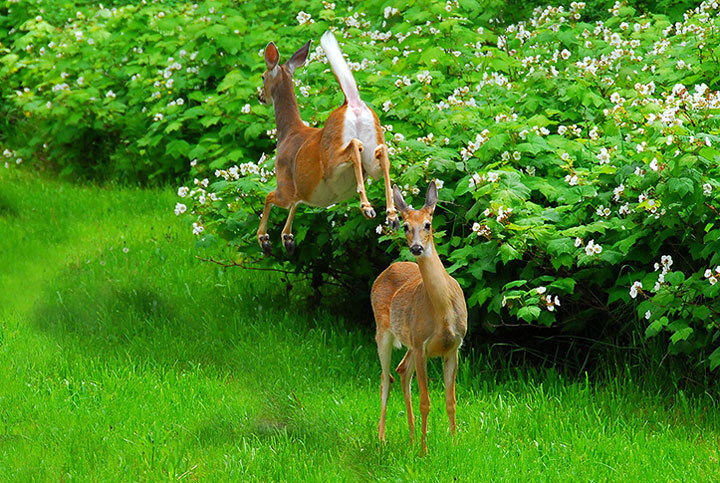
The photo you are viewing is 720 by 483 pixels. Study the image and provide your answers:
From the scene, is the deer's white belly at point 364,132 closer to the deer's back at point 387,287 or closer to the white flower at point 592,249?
the deer's back at point 387,287

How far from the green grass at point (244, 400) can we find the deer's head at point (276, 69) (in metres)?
2.51

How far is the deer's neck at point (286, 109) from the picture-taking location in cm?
332

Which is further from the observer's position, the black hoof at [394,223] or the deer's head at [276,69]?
the deer's head at [276,69]

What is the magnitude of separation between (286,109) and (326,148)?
0.35 metres

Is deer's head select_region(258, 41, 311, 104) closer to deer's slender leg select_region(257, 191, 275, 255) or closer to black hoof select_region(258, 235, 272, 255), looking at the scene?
deer's slender leg select_region(257, 191, 275, 255)

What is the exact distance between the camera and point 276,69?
3.27m

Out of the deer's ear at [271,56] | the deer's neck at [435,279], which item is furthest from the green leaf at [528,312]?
the deer's ear at [271,56]

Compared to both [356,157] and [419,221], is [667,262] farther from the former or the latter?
[356,157]

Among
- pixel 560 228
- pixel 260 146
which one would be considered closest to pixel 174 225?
pixel 260 146

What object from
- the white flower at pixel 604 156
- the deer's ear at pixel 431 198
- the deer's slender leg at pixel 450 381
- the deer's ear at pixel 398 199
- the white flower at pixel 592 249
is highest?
the deer's ear at pixel 398 199

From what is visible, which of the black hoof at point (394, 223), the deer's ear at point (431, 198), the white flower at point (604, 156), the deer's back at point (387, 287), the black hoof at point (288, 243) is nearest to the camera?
the black hoof at point (394, 223)

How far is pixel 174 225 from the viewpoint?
10.8 meters

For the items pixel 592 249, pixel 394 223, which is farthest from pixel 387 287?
pixel 394 223

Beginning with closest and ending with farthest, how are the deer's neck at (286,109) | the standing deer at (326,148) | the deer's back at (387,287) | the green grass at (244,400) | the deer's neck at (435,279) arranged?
the standing deer at (326,148) → the deer's neck at (286,109) → the deer's neck at (435,279) → the deer's back at (387,287) → the green grass at (244,400)
